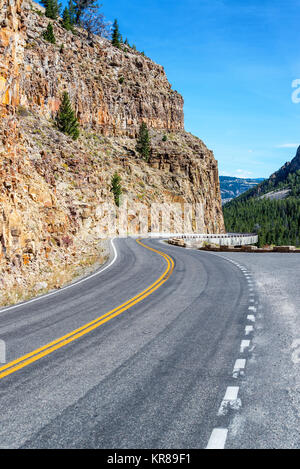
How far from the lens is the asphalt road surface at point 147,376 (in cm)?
349

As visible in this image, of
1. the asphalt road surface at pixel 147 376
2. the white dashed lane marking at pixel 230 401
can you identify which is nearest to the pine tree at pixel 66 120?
the asphalt road surface at pixel 147 376

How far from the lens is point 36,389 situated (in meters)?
4.54

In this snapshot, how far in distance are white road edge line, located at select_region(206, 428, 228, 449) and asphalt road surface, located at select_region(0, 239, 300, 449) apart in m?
0.01

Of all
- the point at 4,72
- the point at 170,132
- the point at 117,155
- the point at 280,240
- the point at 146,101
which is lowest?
the point at 280,240

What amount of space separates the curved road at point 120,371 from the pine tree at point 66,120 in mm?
57739

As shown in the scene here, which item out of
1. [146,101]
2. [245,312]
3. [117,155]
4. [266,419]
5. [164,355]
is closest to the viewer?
[266,419]

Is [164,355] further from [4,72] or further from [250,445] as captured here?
[4,72]

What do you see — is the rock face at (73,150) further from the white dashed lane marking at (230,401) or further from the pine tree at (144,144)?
the white dashed lane marking at (230,401)

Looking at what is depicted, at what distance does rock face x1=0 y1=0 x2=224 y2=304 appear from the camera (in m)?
17.0

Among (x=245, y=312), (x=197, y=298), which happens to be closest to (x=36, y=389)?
(x=245, y=312)

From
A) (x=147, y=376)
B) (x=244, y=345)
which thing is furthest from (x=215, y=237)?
(x=147, y=376)

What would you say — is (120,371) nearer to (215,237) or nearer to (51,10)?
(215,237)

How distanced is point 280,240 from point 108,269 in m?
134

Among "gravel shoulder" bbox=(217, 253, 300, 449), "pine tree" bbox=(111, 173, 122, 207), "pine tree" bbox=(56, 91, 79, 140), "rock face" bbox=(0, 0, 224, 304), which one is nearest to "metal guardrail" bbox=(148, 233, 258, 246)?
"pine tree" bbox=(111, 173, 122, 207)
